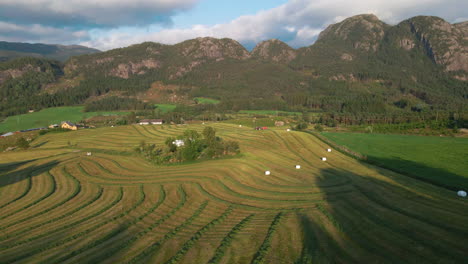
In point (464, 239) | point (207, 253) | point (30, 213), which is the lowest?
point (30, 213)

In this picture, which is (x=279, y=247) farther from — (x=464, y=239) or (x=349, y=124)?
(x=349, y=124)

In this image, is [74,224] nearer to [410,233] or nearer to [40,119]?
[410,233]

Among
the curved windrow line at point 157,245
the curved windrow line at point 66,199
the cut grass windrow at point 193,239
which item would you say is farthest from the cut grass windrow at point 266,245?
the curved windrow line at point 66,199

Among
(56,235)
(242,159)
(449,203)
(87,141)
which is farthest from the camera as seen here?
(87,141)

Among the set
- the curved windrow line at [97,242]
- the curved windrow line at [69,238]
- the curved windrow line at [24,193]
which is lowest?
the curved windrow line at [24,193]

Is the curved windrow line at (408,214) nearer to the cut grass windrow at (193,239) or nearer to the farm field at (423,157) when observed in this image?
the farm field at (423,157)

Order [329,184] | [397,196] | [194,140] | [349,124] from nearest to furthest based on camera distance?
[397,196] < [329,184] < [194,140] < [349,124]

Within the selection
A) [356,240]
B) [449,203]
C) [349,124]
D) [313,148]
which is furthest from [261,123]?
[356,240]

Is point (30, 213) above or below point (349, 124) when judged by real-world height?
below
